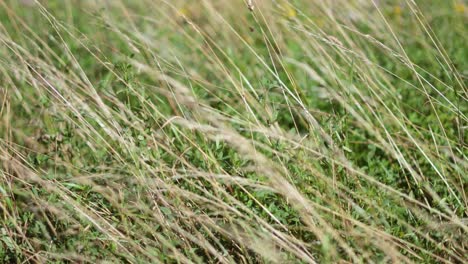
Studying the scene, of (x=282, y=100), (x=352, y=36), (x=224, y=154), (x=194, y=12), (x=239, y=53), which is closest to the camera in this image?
(x=224, y=154)

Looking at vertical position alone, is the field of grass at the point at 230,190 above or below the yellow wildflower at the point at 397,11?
below

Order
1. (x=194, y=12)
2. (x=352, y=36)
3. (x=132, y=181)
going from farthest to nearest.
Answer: (x=194, y=12) < (x=352, y=36) < (x=132, y=181)

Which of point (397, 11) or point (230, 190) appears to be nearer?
point (230, 190)

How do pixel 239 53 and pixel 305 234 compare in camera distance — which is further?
pixel 239 53

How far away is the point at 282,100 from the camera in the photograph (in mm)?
2926

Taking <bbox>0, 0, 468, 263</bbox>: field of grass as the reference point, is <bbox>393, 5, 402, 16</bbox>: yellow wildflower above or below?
above

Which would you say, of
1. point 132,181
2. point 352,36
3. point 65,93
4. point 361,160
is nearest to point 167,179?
point 132,181

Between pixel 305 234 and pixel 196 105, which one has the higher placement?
pixel 196 105

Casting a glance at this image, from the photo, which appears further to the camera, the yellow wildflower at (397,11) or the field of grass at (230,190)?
the yellow wildflower at (397,11)

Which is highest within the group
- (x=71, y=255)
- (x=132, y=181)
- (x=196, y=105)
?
(x=196, y=105)

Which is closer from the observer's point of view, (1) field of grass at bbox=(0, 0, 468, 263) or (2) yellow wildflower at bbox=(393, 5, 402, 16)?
(1) field of grass at bbox=(0, 0, 468, 263)

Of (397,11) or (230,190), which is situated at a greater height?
(397,11)

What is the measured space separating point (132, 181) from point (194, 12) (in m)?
2.23

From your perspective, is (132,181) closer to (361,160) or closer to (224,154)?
(224,154)
